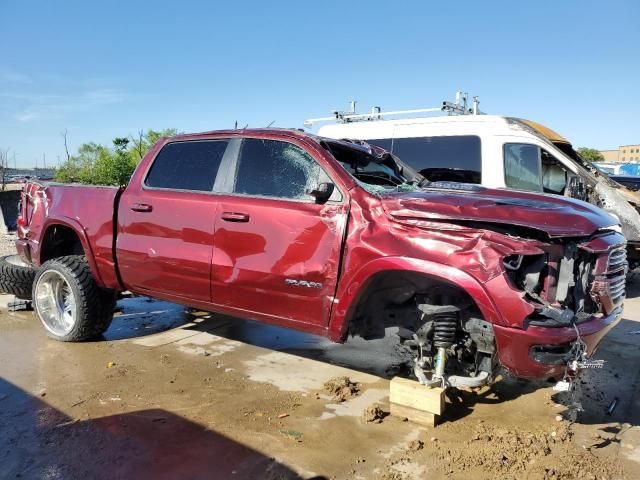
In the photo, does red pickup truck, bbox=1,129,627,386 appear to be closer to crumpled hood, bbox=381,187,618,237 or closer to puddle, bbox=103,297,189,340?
crumpled hood, bbox=381,187,618,237

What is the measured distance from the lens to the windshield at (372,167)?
4.14m

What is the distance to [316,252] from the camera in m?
3.75

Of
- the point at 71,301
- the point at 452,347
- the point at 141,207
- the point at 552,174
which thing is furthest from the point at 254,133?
the point at 552,174

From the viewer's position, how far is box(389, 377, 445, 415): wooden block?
11.9ft

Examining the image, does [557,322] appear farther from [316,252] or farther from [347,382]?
[347,382]

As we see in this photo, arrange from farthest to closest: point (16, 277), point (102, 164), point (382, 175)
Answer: point (102, 164)
point (16, 277)
point (382, 175)

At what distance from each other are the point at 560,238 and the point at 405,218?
0.92m

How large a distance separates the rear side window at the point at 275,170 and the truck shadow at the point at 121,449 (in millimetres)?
1764

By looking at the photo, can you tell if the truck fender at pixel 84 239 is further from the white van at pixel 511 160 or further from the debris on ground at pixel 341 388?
the white van at pixel 511 160

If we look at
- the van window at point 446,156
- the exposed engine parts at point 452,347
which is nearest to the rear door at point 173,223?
the exposed engine parts at point 452,347

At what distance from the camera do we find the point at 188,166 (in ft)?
15.4

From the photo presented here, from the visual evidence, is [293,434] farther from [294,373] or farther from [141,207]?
[141,207]

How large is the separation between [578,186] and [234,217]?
536 cm

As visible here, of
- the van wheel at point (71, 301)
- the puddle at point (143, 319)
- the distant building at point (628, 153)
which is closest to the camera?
the van wheel at point (71, 301)
